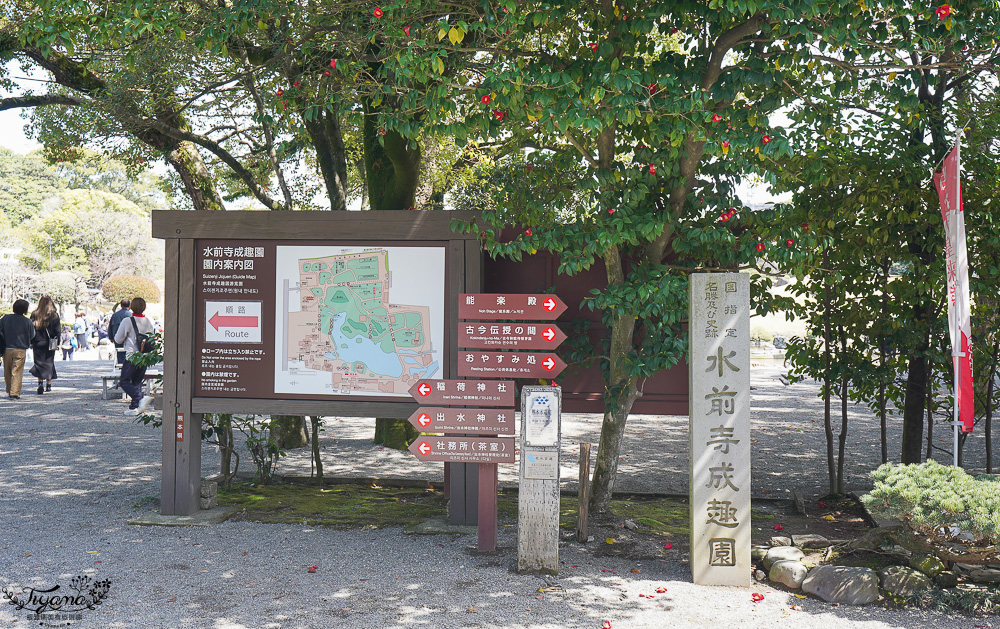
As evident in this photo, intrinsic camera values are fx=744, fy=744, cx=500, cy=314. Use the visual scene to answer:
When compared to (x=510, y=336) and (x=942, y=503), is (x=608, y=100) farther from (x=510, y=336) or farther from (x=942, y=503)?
(x=942, y=503)

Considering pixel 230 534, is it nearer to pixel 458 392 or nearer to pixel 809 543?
pixel 458 392

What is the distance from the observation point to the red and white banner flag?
5273 millimetres

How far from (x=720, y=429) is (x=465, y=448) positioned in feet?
5.76

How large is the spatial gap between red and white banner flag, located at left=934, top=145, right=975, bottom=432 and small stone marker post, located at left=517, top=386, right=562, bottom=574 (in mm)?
2935

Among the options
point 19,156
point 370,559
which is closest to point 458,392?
point 370,559

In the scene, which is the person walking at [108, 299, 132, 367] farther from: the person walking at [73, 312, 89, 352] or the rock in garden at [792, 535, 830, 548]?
the person walking at [73, 312, 89, 352]

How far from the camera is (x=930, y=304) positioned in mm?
6625

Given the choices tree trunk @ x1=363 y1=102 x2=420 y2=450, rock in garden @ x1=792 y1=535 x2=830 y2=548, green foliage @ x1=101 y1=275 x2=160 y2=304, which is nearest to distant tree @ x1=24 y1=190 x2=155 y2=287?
green foliage @ x1=101 y1=275 x2=160 y2=304

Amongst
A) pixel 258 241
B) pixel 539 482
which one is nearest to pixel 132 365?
pixel 258 241

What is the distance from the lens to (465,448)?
17.4 feet

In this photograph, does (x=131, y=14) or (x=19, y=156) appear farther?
(x=19, y=156)

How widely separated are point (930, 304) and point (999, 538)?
312 centimetres

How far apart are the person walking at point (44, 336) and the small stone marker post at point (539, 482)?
38.7 feet

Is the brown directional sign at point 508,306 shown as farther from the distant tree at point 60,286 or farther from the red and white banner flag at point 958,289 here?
the distant tree at point 60,286
